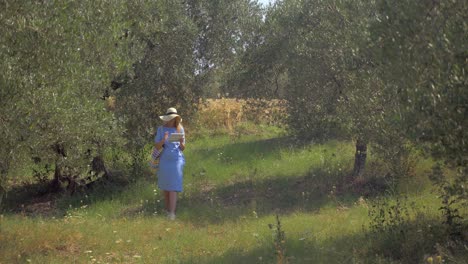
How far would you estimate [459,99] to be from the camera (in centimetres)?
612

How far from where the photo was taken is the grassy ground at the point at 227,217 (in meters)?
8.52

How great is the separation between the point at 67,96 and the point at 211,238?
332cm

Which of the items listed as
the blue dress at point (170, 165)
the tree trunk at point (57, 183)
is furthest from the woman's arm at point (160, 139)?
the tree trunk at point (57, 183)

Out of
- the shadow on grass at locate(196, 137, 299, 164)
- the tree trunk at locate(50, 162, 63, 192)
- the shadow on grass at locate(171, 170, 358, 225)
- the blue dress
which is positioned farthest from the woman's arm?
the shadow on grass at locate(196, 137, 299, 164)

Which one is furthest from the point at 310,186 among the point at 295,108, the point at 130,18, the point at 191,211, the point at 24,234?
the point at 24,234

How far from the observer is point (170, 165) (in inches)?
447

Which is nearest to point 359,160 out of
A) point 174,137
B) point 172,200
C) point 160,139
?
point 172,200

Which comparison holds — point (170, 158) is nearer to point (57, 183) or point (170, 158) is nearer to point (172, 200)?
point (172, 200)

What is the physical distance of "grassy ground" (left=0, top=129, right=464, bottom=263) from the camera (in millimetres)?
8516

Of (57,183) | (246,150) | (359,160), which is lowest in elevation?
(57,183)

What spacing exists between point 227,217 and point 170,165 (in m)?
1.61

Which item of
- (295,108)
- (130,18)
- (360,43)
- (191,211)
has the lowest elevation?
(191,211)

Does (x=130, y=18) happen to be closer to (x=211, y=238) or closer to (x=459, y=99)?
(x=211, y=238)

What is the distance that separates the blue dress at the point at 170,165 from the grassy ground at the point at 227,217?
73 centimetres
